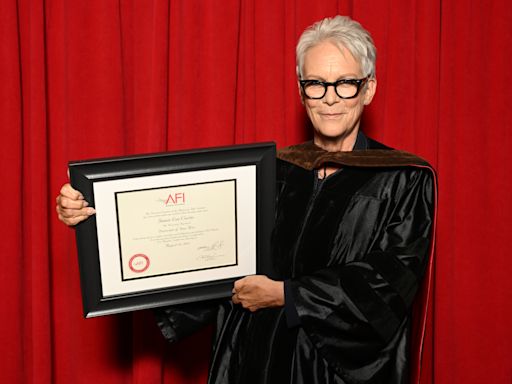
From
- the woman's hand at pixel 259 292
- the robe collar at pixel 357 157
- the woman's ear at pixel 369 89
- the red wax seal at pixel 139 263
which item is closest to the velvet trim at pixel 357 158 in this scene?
the robe collar at pixel 357 157

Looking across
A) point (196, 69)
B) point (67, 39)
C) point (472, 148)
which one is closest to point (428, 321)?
point (472, 148)

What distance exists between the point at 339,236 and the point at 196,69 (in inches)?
35.9

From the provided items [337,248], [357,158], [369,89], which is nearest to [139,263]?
[337,248]

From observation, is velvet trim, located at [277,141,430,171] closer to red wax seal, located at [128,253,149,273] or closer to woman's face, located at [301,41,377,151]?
woman's face, located at [301,41,377,151]

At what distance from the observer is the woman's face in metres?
1.48

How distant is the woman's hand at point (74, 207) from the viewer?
1371mm

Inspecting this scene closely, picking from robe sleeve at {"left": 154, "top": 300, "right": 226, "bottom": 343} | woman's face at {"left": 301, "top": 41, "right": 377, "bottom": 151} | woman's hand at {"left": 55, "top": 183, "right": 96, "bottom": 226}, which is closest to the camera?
woman's hand at {"left": 55, "top": 183, "right": 96, "bottom": 226}

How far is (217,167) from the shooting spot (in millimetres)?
1425

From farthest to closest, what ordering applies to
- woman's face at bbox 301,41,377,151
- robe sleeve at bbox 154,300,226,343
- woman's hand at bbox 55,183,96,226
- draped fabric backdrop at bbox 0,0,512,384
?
draped fabric backdrop at bbox 0,0,512,384, robe sleeve at bbox 154,300,226,343, woman's face at bbox 301,41,377,151, woman's hand at bbox 55,183,96,226

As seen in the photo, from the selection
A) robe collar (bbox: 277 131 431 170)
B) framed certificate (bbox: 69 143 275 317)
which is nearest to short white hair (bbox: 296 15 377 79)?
robe collar (bbox: 277 131 431 170)

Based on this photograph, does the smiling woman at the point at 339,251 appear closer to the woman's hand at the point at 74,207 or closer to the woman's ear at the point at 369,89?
the woman's ear at the point at 369,89

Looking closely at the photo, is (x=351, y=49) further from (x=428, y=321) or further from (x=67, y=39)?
(x=428, y=321)

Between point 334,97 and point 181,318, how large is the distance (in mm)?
716

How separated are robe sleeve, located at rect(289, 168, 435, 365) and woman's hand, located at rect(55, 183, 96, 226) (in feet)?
1.68
